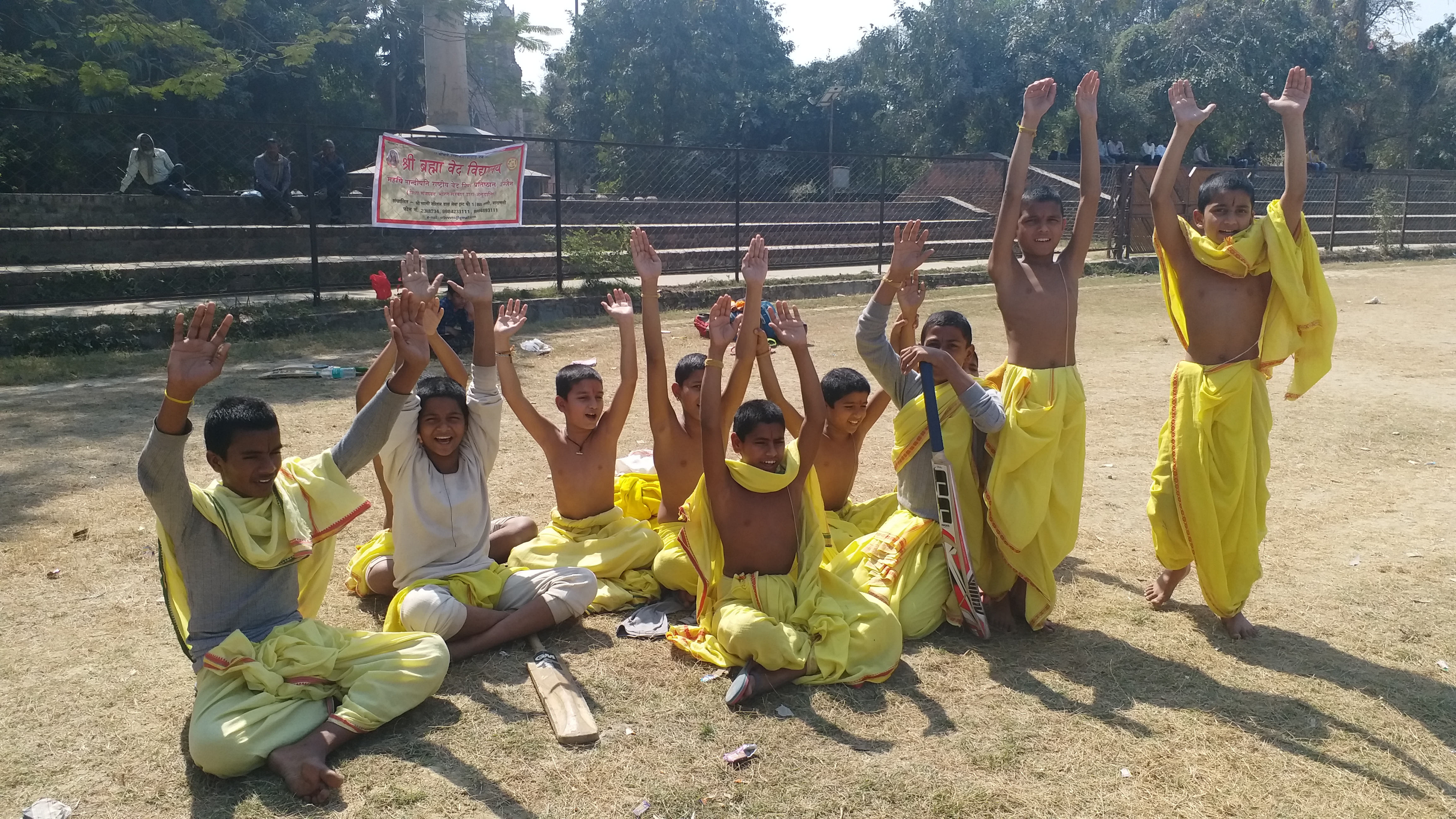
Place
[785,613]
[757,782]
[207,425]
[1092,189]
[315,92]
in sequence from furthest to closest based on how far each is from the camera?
[315,92]
[1092,189]
[785,613]
[207,425]
[757,782]

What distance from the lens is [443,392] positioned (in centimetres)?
391

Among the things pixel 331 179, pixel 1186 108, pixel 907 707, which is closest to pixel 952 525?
pixel 907 707

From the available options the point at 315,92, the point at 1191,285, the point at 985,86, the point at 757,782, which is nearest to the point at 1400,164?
the point at 985,86

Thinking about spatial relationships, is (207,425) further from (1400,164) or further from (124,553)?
(1400,164)

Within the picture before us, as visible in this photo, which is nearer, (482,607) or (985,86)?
(482,607)

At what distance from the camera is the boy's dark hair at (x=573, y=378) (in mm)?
4473

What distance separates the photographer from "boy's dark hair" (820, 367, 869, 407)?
Answer: 14.5ft

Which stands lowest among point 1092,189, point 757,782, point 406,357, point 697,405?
point 757,782

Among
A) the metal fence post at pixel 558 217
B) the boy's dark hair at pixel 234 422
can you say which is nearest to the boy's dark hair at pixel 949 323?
the boy's dark hair at pixel 234 422

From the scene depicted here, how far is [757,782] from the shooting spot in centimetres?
292

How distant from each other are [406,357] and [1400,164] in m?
41.6

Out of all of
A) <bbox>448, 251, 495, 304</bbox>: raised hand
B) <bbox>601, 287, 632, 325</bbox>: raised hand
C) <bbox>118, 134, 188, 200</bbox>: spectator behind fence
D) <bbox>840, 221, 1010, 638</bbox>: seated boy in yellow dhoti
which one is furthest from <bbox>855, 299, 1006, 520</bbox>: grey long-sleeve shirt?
<bbox>118, 134, 188, 200</bbox>: spectator behind fence

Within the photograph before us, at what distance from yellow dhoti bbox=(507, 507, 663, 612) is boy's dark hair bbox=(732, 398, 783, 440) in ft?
2.69

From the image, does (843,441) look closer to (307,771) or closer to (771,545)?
(771,545)
